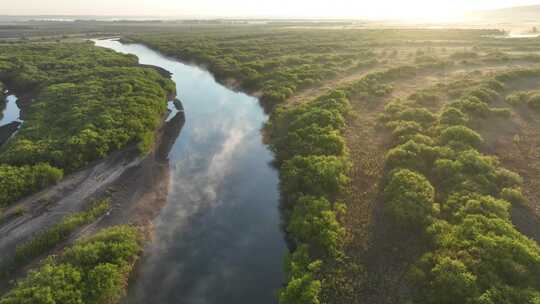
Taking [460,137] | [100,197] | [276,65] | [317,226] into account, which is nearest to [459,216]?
[317,226]

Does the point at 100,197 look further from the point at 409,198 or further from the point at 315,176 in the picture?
the point at 409,198

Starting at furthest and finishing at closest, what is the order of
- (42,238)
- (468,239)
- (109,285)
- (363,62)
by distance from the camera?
(363,62) → (42,238) → (468,239) → (109,285)

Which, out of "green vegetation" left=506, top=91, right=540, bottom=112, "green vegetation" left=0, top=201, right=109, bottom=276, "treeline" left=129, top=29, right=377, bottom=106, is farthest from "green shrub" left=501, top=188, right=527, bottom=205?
"treeline" left=129, top=29, right=377, bottom=106

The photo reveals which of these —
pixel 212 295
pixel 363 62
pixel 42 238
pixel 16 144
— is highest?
pixel 363 62

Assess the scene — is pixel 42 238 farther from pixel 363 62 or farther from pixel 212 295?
pixel 363 62

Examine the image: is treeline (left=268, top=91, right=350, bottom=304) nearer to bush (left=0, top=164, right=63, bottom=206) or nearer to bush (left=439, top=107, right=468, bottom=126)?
bush (left=439, top=107, right=468, bottom=126)

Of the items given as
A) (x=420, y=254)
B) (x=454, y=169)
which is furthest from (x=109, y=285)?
Result: (x=454, y=169)

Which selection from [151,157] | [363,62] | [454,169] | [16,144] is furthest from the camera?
[363,62]
